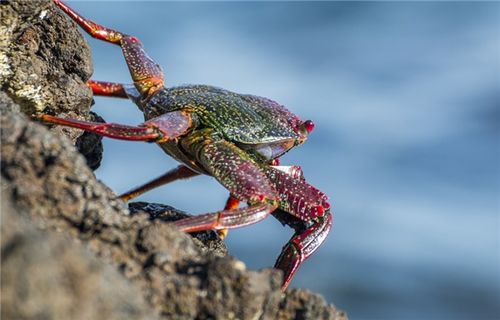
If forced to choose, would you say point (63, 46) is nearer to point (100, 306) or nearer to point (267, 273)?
point (267, 273)

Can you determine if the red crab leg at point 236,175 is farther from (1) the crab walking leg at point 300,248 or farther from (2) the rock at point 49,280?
(2) the rock at point 49,280

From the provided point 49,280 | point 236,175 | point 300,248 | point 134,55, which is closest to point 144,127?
point 236,175

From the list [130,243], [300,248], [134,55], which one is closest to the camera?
[130,243]

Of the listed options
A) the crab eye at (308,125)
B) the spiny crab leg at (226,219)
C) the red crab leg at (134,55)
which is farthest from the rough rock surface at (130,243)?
the crab eye at (308,125)

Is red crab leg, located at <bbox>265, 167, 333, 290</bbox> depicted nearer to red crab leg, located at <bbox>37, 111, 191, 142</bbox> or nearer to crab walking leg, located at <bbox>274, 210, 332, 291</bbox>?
crab walking leg, located at <bbox>274, 210, 332, 291</bbox>

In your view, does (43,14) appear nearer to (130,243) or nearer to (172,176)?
(172,176)

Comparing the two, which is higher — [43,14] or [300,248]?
[43,14]
